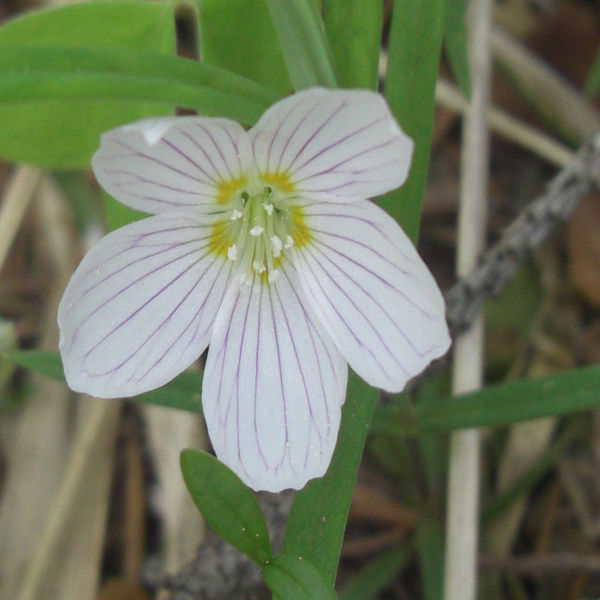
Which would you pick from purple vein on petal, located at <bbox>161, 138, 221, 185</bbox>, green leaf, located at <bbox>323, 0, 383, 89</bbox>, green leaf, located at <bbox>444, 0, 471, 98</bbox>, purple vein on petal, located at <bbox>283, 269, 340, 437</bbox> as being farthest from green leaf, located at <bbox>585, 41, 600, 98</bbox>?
purple vein on petal, located at <bbox>161, 138, 221, 185</bbox>

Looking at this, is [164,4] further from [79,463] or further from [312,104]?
[79,463]

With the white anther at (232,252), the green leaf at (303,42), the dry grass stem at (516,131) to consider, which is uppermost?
the dry grass stem at (516,131)

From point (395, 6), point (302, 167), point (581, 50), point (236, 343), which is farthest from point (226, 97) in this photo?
point (581, 50)

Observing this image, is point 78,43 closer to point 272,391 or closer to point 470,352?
point 272,391

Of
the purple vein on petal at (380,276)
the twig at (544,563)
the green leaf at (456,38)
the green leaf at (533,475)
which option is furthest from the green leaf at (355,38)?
the twig at (544,563)

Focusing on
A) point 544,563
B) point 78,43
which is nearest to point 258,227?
point 78,43

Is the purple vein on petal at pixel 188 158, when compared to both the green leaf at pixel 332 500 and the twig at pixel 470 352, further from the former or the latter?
the twig at pixel 470 352
